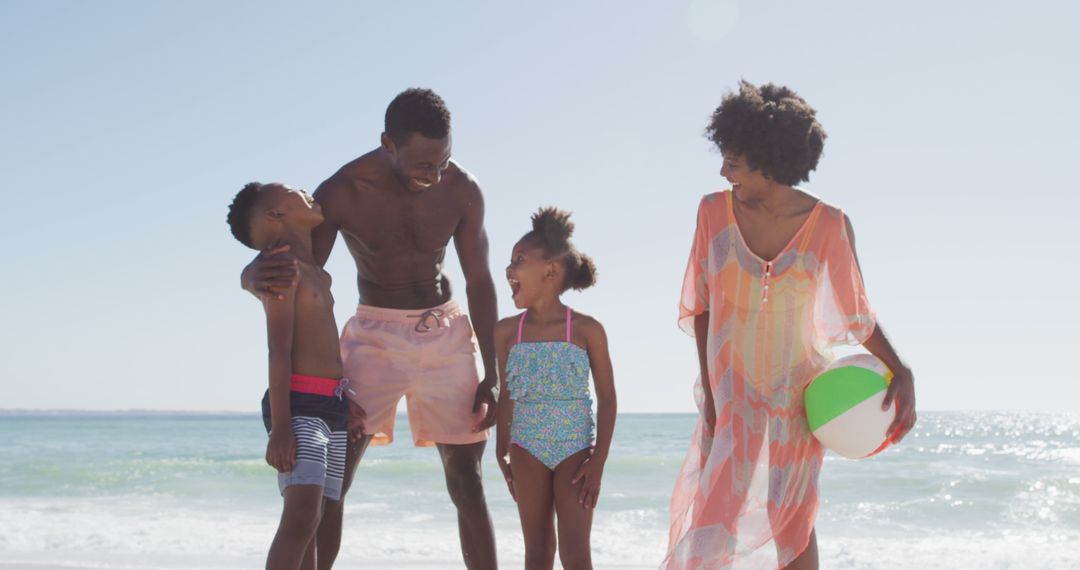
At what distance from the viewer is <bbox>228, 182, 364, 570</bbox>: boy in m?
3.79

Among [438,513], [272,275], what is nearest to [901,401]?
[272,275]

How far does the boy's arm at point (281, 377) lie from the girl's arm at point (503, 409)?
0.80 metres

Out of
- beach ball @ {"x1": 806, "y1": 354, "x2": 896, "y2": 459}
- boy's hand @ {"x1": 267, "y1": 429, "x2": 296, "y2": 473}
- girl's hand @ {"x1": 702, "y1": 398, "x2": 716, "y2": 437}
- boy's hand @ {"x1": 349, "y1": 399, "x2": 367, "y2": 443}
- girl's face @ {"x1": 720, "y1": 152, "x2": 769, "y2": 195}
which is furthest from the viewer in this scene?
boy's hand @ {"x1": 349, "y1": 399, "x2": 367, "y2": 443}

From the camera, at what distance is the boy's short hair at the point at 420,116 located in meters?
4.19

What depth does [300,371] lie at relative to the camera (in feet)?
13.1

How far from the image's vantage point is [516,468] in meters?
4.12

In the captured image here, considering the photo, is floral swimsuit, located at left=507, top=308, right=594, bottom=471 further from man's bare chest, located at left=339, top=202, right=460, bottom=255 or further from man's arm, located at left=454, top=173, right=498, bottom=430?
man's bare chest, located at left=339, top=202, right=460, bottom=255

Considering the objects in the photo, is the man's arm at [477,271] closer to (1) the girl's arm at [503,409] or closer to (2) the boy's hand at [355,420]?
(1) the girl's arm at [503,409]

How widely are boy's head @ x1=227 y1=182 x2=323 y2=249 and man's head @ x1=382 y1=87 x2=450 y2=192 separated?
0.44 metres

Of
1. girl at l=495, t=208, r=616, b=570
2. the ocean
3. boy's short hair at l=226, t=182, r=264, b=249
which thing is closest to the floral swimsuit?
girl at l=495, t=208, r=616, b=570

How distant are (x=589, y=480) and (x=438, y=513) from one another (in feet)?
28.0

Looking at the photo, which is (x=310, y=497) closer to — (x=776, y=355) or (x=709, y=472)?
(x=709, y=472)

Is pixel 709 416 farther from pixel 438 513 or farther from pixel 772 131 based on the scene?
pixel 438 513

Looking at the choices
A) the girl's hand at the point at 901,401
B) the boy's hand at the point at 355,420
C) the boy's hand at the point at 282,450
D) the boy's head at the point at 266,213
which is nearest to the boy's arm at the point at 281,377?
the boy's hand at the point at 282,450
